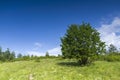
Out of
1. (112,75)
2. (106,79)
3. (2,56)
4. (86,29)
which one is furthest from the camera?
(2,56)

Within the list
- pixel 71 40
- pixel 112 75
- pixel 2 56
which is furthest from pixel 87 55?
pixel 2 56

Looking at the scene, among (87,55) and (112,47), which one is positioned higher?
(112,47)

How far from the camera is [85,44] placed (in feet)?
166

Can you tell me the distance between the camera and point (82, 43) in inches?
2004

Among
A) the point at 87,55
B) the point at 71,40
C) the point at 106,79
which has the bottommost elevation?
the point at 106,79

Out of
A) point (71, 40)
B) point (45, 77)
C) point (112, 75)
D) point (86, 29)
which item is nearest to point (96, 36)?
point (86, 29)

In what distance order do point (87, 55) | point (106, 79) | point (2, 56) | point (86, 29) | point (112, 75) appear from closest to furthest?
1. point (106, 79)
2. point (112, 75)
3. point (87, 55)
4. point (86, 29)
5. point (2, 56)

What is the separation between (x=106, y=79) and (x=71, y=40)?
18220mm

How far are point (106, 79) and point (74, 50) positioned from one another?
1551 centimetres

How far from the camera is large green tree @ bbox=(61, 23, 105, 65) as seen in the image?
1982 inches

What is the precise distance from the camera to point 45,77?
134 ft

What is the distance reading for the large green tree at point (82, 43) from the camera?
50344 mm

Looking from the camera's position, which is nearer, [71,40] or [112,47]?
[71,40]

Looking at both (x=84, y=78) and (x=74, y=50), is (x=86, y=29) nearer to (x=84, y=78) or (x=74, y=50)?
(x=74, y=50)
